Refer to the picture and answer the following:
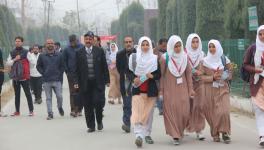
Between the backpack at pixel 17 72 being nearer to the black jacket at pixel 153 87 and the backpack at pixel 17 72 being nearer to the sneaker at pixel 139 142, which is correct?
the black jacket at pixel 153 87

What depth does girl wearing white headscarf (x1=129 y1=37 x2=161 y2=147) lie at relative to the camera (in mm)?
9914

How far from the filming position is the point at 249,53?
9.70 meters

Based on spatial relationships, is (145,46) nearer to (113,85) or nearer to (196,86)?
(196,86)

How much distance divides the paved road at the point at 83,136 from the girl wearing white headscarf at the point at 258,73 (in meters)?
0.54

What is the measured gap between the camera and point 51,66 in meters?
14.1

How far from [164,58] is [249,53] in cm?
136

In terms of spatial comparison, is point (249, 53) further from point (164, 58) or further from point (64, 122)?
point (64, 122)

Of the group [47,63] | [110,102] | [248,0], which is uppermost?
[248,0]

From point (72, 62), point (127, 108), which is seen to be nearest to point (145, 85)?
point (127, 108)

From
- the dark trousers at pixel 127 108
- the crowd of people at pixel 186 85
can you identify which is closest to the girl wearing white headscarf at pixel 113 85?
the dark trousers at pixel 127 108

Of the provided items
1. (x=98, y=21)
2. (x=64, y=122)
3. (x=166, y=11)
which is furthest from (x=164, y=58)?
(x=98, y=21)

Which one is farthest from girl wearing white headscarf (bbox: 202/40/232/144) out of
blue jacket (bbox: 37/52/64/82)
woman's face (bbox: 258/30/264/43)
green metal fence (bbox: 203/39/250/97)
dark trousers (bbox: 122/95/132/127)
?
green metal fence (bbox: 203/39/250/97)

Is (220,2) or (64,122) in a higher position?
(220,2)

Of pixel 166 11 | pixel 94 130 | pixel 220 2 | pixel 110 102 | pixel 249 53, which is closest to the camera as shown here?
pixel 249 53
